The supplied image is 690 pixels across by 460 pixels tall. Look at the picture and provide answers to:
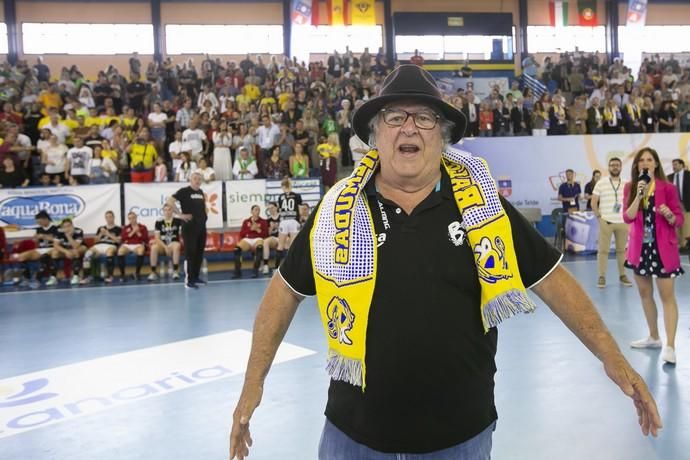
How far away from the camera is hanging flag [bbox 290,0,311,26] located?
21969 millimetres

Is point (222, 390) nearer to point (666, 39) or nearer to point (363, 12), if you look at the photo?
point (363, 12)

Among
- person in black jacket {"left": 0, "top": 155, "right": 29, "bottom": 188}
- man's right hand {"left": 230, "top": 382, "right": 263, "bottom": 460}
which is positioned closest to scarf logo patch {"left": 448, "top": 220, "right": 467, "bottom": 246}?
man's right hand {"left": 230, "top": 382, "right": 263, "bottom": 460}

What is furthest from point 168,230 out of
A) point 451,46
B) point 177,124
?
point 451,46

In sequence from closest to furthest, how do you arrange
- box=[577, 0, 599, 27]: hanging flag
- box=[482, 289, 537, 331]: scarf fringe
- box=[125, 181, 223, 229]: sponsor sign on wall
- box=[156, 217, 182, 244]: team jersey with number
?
box=[482, 289, 537, 331]: scarf fringe < box=[156, 217, 182, 244]: team jersey with number < box=[125, 181, 223, 229]: sponsor sign on wall < box=[577, 0, 599, 27]: hanging flag

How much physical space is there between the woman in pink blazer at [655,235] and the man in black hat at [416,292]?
367 cm

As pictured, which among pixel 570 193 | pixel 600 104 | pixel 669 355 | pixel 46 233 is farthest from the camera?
pixel 600 104

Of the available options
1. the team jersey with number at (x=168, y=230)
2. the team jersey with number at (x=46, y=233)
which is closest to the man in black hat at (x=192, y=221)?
the team jersey with number at (x=168, y=230)

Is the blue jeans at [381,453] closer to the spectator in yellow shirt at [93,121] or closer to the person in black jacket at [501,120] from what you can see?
the spectator in yellow shirt at [93,121]

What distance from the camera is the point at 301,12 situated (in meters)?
22.1

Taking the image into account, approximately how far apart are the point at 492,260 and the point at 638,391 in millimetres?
579

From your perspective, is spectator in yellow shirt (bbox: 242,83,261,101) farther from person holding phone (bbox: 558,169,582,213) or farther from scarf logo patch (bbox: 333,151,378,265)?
scarf logo patch (bbox: 333,151,378,265)

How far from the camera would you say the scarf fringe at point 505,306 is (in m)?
1.80

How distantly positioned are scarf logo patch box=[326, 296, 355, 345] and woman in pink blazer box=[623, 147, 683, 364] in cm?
411

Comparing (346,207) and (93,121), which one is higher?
(93,121)
